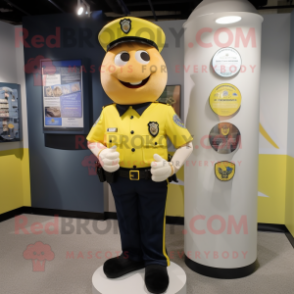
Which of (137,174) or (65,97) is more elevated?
(65,97)

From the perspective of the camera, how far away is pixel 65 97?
11.2ft

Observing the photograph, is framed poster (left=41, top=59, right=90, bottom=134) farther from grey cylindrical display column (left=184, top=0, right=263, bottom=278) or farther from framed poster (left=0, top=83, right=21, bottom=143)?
grey cylindrical display column (left=184, top=0, right=263, bottom=278)

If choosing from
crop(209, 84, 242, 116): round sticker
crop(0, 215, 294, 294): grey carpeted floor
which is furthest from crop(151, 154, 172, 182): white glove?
crop(0, 215, 294, 294): grey carpeted floor

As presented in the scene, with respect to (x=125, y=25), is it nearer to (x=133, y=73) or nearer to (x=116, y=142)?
(x=133, y=73)

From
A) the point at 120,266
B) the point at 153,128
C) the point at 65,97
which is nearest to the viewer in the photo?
the point at 153,128

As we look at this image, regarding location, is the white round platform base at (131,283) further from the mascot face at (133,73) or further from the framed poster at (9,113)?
the framed poster at (9,113)

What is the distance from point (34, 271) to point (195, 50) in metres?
2.29

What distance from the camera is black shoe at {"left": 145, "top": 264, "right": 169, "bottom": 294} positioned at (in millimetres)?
1741

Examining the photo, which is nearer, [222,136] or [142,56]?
[142,56]

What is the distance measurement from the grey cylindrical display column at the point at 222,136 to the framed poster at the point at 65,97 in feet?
5.05

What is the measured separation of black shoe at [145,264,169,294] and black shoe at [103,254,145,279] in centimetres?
11

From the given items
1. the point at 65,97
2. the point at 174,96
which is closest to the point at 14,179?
the point at 65,97

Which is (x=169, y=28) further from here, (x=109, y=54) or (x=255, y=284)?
(x=255, y=284)

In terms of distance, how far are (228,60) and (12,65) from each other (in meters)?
2.86
